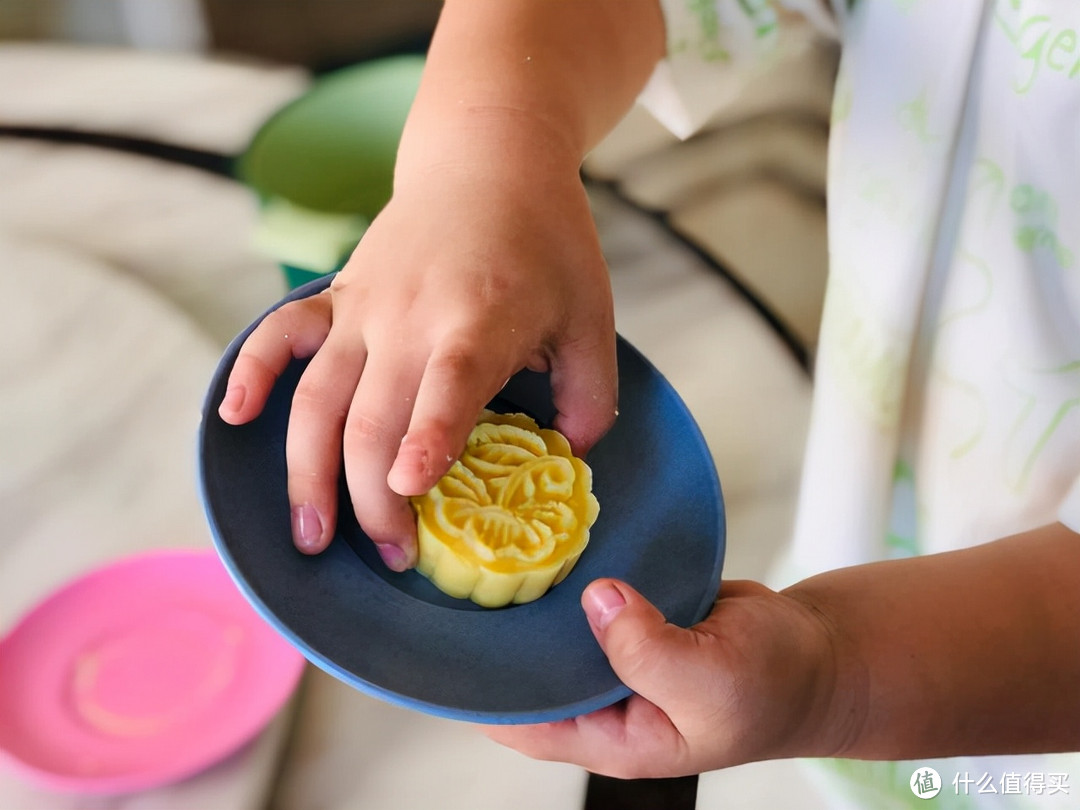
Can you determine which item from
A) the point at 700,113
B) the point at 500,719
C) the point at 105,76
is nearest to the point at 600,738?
the point at 500,719

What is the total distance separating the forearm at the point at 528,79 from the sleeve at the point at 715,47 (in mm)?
16

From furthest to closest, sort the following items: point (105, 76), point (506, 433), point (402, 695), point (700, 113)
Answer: point (105, 76) < point (700, 113) < point (506, 433) < point (402, 695)

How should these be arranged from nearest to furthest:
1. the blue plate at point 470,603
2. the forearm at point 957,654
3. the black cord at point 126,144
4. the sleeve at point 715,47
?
the blue plate at point 470,603, the forearm at point 957,654, the sleeve at point 715,47, the black cord at point 126,144

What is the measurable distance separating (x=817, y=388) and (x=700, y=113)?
0.20 metres

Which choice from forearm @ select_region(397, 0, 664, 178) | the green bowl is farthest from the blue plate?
the green bowl

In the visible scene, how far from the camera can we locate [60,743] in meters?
0.47

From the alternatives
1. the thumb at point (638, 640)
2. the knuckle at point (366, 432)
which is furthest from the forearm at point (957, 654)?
the knuckle at point (366, 432)

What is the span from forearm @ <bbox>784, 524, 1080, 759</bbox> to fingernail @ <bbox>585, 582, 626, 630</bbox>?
0.13m

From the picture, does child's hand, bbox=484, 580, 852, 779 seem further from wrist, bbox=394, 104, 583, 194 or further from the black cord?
the black cord

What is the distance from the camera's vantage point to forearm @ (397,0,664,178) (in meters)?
Result: 0.47

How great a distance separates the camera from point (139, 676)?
50cm

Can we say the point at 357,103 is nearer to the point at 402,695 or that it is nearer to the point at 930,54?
the point at 930,54

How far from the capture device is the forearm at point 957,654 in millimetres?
438

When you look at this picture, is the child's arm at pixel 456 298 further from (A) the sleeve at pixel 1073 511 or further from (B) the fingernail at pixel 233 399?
(A) the sleeve at pixel 1073 511
